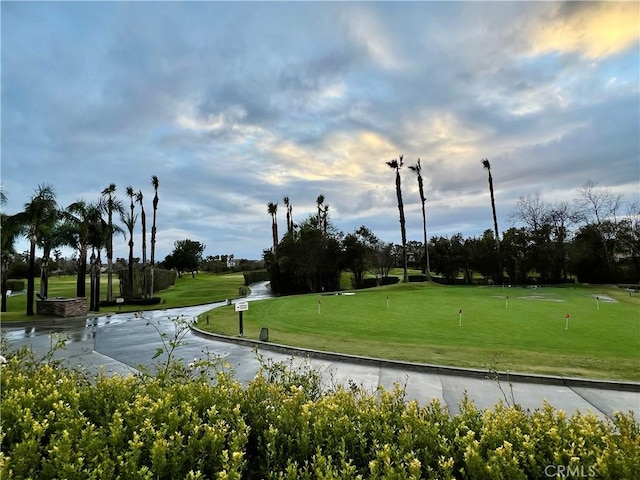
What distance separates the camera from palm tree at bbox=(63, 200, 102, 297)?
2502cm

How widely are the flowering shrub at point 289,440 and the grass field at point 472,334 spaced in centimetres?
597

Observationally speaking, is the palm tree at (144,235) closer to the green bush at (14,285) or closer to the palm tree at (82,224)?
the palm tree at (82,224)

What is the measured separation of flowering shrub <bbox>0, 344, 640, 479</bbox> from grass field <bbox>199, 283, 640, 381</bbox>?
5967 mm

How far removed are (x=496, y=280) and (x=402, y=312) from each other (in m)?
36.0

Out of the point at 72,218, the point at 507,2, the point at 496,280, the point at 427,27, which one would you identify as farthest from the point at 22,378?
the point at 496,280

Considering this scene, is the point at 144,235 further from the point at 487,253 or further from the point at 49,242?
the point at 487,253

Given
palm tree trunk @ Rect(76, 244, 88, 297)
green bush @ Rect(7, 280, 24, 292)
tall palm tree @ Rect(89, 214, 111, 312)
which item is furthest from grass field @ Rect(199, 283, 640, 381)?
green bush @ Rect(7, 280, 24, 292)

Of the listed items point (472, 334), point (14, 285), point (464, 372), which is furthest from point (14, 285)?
point (464, 372)

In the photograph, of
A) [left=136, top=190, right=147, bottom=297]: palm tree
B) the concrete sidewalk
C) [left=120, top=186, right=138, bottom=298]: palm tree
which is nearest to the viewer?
the concrete sidewalk

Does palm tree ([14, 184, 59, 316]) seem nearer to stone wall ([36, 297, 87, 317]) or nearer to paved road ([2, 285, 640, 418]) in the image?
stone wall ([36, 297, 87, 317])

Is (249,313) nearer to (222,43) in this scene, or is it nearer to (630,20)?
(222,43)

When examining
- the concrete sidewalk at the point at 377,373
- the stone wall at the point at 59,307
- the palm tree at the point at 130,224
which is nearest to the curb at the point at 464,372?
the concrete sidewalk at the point at 377,373

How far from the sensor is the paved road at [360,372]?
641 cm

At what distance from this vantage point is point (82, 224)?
2527 centimetres
